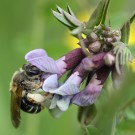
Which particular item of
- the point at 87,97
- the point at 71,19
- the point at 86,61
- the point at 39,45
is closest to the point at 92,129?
the point at 87,97

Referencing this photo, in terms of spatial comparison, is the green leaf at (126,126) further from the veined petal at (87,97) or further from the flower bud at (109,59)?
the flower bud at (109,59)

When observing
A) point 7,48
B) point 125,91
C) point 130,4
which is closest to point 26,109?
point 125,91

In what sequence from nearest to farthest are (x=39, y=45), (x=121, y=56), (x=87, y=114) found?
1. (x=121, y=56)
2. (x=87, y=114)
3. (x=39, y=45)

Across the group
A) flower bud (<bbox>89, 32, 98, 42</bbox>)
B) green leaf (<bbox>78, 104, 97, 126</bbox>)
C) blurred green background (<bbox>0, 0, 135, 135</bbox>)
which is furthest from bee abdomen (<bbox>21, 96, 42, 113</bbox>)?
blurred green background (<bbox>0, 0, 135, 135</bbox>)

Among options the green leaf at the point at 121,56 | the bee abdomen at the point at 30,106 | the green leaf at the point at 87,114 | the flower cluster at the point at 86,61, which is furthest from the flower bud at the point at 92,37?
the bee abdomen at the point at 30,106

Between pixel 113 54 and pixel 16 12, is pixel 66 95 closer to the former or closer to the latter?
pixel 113 54

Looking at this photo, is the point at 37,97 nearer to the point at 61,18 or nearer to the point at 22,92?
the point at 22,92

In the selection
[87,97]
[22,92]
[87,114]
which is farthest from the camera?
[22,92]

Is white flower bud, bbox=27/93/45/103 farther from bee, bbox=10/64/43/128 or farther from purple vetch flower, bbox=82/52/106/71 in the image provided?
purple vetch flower, bbox=82/52/106/71
